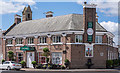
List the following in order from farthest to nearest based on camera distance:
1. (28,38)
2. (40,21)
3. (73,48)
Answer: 1. (40,21)
2. (28,38)
3. (73,48)

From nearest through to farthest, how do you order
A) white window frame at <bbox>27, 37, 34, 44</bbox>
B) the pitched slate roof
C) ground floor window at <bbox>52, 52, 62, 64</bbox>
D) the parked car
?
the parked car < ground floor window at <bbox>52, 52, 62, 64</bbox> < the pitched slate roof < white window frame at <bbox>27, 37, 34, 44</bbox>

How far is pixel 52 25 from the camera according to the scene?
42875mm

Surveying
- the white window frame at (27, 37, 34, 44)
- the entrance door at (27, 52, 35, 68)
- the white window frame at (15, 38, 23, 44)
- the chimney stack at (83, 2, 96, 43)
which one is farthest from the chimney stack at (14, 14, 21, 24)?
the chimney stack at (83, 2, 96, 43)

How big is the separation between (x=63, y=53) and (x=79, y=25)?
18.6 feet

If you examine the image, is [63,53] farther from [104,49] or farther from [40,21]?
[40,21]

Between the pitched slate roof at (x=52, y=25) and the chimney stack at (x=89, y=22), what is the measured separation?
45.9 inches

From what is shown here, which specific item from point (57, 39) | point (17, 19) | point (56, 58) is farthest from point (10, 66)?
point (17, 19)

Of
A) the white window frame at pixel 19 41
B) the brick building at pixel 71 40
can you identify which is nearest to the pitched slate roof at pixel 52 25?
the brick building at pixel 71 40

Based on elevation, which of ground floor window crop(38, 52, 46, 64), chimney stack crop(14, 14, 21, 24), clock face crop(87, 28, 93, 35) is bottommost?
ground floor window crop(38, 52, 46, 64)

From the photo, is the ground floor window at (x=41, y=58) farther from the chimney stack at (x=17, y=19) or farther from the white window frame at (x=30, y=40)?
the chimney stack at (x=17, y=19)

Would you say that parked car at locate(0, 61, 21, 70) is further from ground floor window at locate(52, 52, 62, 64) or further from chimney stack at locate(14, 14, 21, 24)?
chimney stack at locate(14, 14, 21, 24)

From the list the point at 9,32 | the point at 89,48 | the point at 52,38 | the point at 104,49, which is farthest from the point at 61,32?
the point at 9,32

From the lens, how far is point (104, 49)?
3919 centimetres

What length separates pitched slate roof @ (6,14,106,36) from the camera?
130 ft
